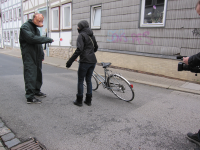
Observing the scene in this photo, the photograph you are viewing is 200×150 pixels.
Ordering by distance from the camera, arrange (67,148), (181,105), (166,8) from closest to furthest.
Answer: (67,148) < (181,105) < (166,8)

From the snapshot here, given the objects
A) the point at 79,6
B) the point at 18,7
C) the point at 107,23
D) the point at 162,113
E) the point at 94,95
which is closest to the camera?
the point at 162,113

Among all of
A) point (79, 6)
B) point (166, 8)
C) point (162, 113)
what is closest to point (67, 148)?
point (162, 113)

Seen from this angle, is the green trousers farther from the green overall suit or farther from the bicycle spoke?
the bicycle spoke

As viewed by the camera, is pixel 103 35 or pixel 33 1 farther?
pixel 33 1

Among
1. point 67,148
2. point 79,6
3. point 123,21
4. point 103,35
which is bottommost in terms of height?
point 67,148

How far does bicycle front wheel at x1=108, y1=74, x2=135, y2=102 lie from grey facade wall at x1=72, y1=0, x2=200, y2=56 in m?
4.13

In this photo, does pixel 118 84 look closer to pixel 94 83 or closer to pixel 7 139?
pixel 94 83

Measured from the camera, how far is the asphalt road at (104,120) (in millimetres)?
2707

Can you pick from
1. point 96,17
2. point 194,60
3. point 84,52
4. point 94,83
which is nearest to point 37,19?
point 84,52

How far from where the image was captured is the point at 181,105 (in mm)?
4480

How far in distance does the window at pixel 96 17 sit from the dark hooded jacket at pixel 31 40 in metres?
7.23

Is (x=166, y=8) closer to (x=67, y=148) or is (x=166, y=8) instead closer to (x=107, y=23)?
(x=107, y=23)

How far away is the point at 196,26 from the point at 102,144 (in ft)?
20.8

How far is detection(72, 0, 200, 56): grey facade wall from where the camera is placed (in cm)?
703
